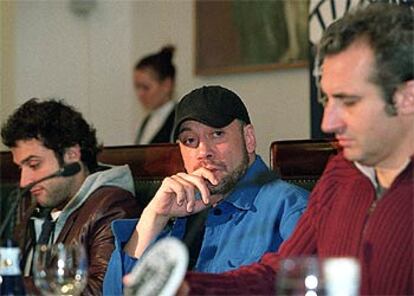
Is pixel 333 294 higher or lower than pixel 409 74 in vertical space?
lower

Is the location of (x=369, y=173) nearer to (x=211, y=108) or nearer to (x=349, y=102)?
(x=349, y=102)

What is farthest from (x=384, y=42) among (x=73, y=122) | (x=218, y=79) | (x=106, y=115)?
(x=106, y=115)

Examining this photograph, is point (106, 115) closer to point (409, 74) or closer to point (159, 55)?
point (159, 55)

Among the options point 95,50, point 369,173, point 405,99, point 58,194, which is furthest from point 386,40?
point 95,50

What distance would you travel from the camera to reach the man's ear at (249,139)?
261cm

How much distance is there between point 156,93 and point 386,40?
299cm

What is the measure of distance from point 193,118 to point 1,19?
2.43 meters

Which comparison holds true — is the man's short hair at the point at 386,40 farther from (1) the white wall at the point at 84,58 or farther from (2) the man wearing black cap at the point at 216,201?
(1) the white wall at the point at 84,58

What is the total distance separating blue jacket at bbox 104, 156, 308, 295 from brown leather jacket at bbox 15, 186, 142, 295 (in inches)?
9.6

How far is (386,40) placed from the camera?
1.75m

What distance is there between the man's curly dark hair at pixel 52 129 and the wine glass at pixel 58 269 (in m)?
1.27

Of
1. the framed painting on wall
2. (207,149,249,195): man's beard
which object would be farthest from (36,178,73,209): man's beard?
the framed painting on wall

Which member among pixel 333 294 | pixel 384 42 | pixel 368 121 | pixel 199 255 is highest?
pixel 384 42

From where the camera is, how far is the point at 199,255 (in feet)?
8.26
